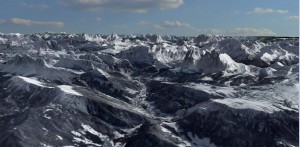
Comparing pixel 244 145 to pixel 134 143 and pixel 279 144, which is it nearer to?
pixel 279 144

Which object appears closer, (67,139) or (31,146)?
(31,146)

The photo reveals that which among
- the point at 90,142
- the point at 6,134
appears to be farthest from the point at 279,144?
the point at 6,134

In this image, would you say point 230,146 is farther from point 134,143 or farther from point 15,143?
point 15,143

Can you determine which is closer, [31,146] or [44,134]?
[31,146]

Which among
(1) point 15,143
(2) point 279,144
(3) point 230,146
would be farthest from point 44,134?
(2) point 279,144

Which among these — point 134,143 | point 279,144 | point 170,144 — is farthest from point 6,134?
point 279,144

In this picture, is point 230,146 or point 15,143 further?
point 230,146

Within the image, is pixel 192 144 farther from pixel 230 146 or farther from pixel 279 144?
pixel 279 144
